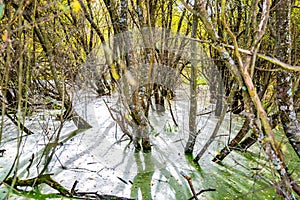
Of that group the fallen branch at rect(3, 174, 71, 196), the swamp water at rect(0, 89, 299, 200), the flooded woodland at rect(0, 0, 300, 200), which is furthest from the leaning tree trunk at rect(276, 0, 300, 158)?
the fallen branch at rect(3, 174, 71, 196)

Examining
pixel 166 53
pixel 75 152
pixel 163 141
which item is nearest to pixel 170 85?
pixel 166 53

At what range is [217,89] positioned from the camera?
4598 millimetres

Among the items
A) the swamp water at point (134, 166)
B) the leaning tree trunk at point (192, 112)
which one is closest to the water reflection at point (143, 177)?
the swamp water at point (134, 166)

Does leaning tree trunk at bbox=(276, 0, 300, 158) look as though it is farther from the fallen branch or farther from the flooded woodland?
the fallen branch

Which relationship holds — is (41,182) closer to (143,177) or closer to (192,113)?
(143,177)

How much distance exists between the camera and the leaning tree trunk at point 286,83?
2184 millimetres

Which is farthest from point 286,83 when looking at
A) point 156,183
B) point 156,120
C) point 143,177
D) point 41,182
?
point 156,120

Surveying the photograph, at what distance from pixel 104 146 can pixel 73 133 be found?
589 millimetres

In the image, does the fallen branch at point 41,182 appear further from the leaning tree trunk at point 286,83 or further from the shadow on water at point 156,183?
the leaning tree trunk at point 286,83

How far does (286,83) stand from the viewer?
2.25 m

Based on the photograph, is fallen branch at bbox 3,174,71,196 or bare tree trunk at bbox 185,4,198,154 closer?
fallen branch at bbox 3,174,71,196

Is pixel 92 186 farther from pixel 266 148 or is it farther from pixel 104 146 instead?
pixel 266 148

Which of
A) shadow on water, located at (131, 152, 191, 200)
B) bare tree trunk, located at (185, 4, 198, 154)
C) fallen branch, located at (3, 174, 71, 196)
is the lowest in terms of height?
shadow on water, located at (131, 152, 191, 200)

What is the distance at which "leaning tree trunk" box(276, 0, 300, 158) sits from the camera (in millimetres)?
2184
